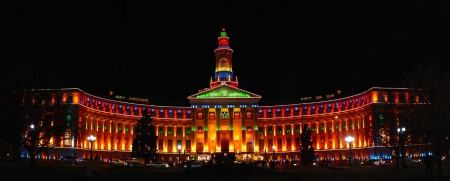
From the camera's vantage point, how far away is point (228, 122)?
145 meters

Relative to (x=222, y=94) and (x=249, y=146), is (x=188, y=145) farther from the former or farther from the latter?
(x=249, y=146)

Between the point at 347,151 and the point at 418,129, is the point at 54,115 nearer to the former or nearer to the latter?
the point at 418,129

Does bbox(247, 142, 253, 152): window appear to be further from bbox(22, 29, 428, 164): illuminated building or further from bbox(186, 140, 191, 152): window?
bbox(186, 140, 191, 152): window

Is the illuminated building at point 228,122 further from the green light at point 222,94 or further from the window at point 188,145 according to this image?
the green light at point 222,94

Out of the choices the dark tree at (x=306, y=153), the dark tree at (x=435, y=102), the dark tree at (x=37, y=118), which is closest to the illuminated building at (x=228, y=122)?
the dark tree at (x=306, y=153)

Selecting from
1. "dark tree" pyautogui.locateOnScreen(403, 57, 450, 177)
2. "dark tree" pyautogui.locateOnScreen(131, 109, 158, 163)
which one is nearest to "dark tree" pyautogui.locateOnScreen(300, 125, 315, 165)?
"dark tree" pyautogui.locateOnScreen(131, 109, 158, 163)

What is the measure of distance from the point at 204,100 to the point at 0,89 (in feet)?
291

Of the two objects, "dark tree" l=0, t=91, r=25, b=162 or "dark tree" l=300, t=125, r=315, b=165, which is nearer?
"dark tree" l=0, t=91, r=25, b=162

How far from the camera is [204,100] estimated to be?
474ft

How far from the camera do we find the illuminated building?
131000 millimetres

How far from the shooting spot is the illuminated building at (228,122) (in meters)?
131

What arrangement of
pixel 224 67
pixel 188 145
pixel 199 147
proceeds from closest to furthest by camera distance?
pixel 199 147
pixel 188 145
pixel 224 67

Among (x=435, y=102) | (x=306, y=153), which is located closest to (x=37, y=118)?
(x=435, y=102)

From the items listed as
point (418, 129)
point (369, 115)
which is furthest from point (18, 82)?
point (369, 115)
